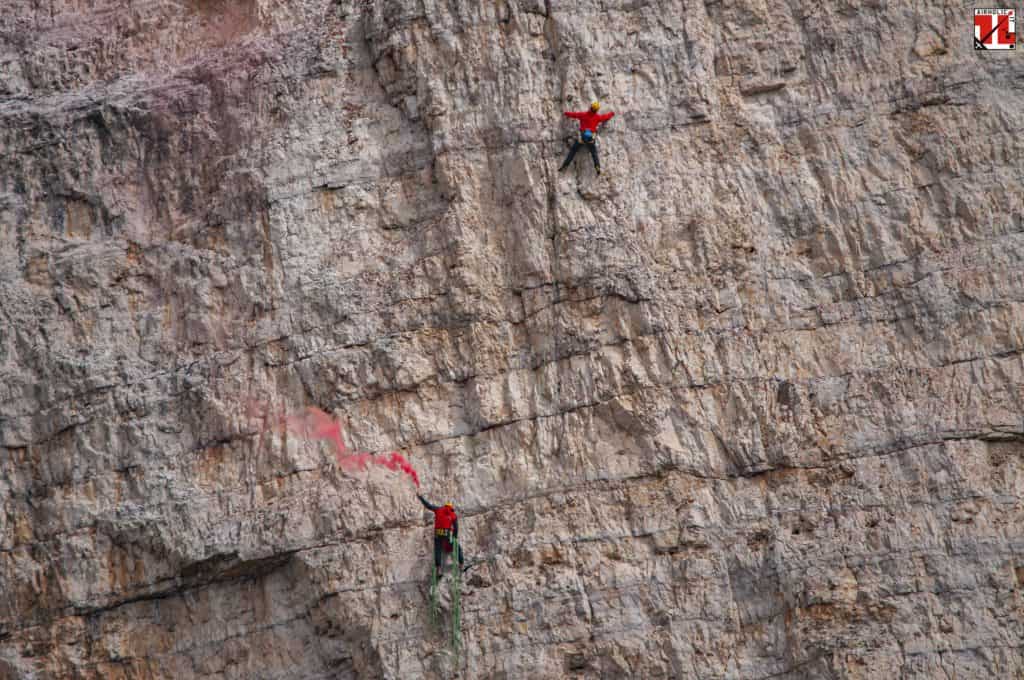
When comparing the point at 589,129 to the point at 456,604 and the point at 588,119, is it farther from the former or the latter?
the point at 456,604

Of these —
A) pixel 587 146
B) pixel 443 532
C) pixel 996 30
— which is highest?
pixel 996 30

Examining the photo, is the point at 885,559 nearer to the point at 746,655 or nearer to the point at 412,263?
the point at 746,655

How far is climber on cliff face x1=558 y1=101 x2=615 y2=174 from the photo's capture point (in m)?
17.2

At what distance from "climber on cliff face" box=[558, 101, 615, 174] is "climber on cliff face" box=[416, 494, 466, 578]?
4.25 metres

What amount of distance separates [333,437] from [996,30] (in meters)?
9.07

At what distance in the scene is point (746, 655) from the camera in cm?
1594

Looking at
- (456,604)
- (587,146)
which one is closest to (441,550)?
(456,604)

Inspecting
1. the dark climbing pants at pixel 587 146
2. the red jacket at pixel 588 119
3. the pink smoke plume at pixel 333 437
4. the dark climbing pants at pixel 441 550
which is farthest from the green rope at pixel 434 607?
the red jacket at pixel 588 119

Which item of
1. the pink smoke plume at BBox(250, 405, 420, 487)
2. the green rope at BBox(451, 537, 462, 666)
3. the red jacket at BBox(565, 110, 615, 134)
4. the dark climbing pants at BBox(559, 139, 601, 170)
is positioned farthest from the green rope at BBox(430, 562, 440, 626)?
the red jacket at BBox(565, 110, 615, 134)

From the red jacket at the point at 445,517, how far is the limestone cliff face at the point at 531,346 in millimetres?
439

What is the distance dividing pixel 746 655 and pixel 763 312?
3840mm

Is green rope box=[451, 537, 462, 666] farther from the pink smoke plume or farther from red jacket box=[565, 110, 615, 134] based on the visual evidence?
red jacket box=[565, 110, 615, 134]

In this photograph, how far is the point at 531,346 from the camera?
17.2 meters

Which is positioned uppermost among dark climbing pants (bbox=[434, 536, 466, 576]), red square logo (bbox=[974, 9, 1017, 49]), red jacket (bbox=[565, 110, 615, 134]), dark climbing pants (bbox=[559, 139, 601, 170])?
red square logo (bbox=[974, 9, 1017, 49])
